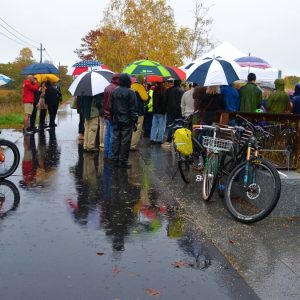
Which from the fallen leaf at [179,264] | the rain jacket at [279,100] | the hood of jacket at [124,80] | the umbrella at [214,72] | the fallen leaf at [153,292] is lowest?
the fallen leaf at [153,292]

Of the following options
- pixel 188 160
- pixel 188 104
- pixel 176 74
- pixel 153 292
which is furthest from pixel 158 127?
pixel 153 292

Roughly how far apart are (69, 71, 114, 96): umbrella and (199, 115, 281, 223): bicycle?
4.21m

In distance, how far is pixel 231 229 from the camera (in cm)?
602

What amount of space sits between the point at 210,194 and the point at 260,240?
5.30ft

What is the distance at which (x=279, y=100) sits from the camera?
10.6 metres

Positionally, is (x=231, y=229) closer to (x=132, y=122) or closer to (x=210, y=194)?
(x=210, y=194)

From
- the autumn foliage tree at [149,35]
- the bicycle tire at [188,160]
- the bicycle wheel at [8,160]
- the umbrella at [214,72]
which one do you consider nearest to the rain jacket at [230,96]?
the umbrella at [214,72]

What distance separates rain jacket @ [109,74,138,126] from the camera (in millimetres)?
10070

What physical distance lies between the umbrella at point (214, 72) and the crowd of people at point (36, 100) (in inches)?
290

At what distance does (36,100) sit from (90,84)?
17.9 ft

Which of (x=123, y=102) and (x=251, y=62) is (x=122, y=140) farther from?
(x=251, y=62)

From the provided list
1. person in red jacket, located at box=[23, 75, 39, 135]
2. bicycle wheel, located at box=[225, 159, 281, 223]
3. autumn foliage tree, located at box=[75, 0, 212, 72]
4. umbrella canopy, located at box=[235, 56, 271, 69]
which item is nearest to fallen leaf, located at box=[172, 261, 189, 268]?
bicycle wheel, located at box=[225, 159, 281, 223]

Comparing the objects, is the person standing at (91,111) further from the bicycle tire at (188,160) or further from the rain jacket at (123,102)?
the bicycle tire at (188,160)

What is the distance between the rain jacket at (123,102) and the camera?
33.0ft
